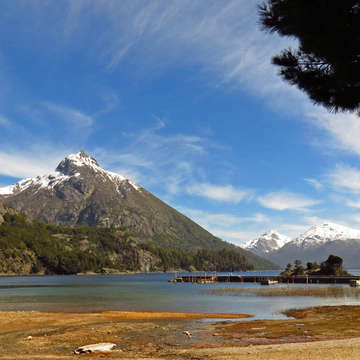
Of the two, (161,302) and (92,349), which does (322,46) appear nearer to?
(92,349)

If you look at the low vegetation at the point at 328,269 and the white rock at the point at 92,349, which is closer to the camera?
the white rock at the point at 92,349

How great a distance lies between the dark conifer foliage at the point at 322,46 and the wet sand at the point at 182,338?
42.1 feet

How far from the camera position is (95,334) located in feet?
106

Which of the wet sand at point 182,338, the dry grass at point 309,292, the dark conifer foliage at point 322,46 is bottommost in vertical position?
the dry grass at point 309,292

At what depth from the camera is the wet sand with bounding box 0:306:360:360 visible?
847 inches

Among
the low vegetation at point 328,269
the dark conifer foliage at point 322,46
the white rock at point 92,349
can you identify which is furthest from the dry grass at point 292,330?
the low vegetation at point 328,269

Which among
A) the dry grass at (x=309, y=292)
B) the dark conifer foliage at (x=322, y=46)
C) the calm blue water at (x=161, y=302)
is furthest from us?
the dry grass at (x=309, y=292)

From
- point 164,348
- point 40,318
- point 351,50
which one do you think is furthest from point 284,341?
point 40,318

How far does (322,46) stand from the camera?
14766mm

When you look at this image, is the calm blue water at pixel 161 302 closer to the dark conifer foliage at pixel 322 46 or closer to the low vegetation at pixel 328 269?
the dark conifer foliage at pixel 322 46

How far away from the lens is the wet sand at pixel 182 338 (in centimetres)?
2152

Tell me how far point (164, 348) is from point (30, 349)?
9.46 meters

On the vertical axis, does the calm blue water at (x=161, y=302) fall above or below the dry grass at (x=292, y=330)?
below

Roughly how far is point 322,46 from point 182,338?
24482mm
